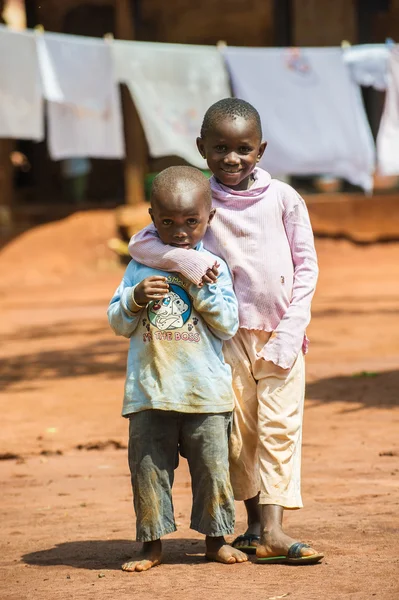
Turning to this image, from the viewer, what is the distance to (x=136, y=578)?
3.47m

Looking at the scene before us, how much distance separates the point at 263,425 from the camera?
3559 mm

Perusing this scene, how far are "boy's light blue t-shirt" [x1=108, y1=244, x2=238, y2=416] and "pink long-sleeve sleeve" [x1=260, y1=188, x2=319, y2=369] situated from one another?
0.16 metres

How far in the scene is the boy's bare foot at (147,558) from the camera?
356 cm

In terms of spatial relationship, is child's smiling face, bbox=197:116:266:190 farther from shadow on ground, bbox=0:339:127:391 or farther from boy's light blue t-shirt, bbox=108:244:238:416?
shadow on ground, bbox=0:339:127:391

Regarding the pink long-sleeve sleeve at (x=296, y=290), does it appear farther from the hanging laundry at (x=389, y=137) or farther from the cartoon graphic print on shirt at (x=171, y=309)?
the hanging laundry at (x=389, y=137)

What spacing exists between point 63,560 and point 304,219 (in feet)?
4.64

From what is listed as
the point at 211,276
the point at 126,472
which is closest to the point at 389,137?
the point at 126,472

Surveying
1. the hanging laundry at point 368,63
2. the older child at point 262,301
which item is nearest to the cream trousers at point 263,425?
A: the older child at point 262,301

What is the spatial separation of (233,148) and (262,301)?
0.50 metres

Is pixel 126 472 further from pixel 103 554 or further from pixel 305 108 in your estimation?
pixel 305 108

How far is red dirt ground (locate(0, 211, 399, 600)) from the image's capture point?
341cm

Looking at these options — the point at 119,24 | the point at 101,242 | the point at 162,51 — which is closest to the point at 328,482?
the point at 162,51

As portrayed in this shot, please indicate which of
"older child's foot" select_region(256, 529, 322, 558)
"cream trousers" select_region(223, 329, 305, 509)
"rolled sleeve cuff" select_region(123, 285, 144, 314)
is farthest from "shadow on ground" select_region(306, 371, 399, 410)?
"rolled sleeve cuff" select_region(123, 285, 144, 314)

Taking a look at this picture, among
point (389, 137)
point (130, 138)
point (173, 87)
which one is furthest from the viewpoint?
point (130, 138)
